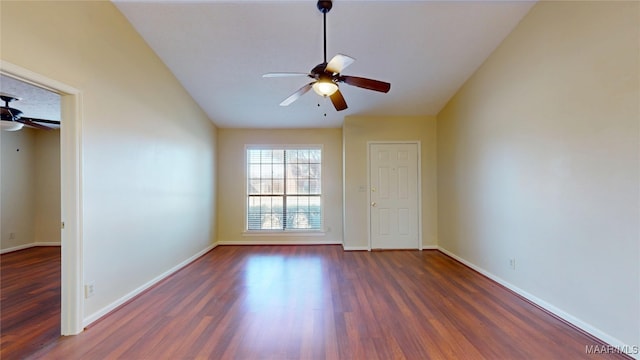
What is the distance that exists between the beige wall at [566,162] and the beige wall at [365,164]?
4.57 feet

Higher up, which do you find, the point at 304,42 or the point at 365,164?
the point at 304,42

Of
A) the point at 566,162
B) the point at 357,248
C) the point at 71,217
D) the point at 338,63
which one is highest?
the point at 338,63

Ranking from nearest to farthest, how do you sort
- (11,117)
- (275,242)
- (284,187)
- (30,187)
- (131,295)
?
1. (131,295)
2. (11,117)
3. (30,187)
4. (275,242)
5. (284,187)

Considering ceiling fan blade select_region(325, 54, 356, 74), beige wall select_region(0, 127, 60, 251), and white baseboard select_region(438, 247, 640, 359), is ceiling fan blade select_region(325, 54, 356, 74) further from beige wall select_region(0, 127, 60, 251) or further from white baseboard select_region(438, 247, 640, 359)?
beige wall select_region(0, 127, 60, 251)

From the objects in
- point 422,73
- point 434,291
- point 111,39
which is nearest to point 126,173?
point 111,39

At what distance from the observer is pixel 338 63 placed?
8.20 ft

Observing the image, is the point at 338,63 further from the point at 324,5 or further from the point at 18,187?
the point at 18,187

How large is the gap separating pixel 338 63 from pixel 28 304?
4002mm

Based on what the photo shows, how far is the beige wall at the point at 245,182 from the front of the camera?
6230mm

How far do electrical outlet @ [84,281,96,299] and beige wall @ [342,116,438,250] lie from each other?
3.95 metres

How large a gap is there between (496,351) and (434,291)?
125cm

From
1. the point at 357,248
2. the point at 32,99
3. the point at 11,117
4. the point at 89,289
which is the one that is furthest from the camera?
the point at 357,248

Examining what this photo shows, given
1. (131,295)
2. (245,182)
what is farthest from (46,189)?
(131,295)

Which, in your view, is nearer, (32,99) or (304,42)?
(304,42)
